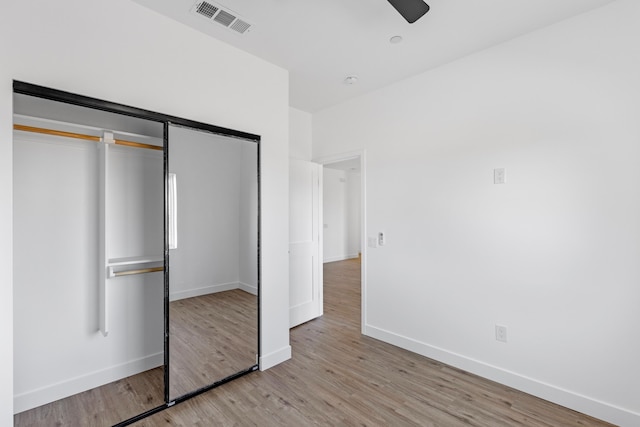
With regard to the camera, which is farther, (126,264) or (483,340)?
(483,340)

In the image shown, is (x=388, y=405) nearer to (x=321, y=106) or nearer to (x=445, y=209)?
(x=445, y=209)

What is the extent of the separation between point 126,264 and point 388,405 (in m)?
2.30

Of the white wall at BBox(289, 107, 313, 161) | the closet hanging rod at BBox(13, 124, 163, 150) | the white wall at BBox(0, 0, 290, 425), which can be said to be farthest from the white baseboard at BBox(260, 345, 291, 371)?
the white wall at BBox(289, 107, 313, 161)

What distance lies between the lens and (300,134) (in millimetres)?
4086

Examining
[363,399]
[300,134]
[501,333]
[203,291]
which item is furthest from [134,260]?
[501,333]

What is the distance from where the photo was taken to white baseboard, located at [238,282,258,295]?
8.68ft

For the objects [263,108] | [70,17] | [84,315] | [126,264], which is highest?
[70,17]

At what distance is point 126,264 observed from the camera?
94.0 inches

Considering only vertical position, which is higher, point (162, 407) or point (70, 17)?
point (70, 17)

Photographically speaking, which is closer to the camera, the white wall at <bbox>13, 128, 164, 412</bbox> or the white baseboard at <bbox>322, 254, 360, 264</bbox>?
the white wall at <bbox>13, 128, 164, 412</bbox>

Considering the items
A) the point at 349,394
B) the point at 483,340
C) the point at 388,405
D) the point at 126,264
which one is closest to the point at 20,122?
the point at 126,264

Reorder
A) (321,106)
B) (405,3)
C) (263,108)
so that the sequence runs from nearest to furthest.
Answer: (405,3) → (263,108) → (321,106)

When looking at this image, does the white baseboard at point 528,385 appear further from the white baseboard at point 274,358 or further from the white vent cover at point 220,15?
the white vent cover at point 220,15

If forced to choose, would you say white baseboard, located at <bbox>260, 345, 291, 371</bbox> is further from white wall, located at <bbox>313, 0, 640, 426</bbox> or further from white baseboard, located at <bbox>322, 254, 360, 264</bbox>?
white baseboard, located at <bbox>322, 254, 360, 264</bbox>
